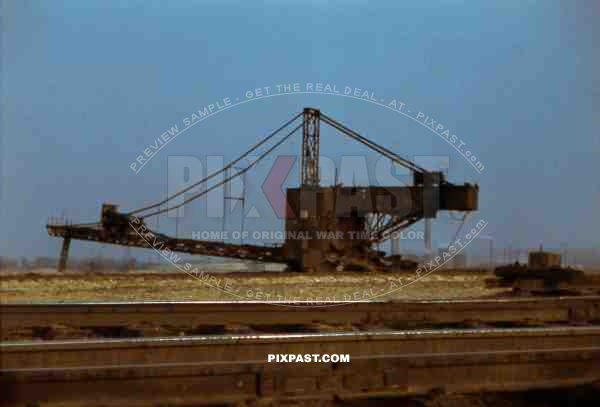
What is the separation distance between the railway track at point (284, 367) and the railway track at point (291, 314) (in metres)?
1.39

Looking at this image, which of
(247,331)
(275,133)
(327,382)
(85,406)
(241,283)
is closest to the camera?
(85,406)

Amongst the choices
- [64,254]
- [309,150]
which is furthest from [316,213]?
[64,254]

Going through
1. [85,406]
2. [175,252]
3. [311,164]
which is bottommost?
[85,406]

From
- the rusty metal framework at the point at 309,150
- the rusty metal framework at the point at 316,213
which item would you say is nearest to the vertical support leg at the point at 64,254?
the rusty metal framework at the point at 316,213

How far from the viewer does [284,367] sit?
14.4 ft

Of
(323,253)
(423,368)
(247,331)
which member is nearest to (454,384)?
(423,368)

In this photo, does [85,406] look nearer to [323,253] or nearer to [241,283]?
[241,283]

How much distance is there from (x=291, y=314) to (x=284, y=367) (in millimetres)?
2658

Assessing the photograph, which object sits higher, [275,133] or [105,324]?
[275,133]

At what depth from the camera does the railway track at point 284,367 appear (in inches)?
163

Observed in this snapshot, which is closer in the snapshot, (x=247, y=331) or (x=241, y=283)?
(x=247, y=331)

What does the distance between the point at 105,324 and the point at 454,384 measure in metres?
3.92

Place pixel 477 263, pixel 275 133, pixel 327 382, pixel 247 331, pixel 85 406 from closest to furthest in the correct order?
pixel 85 406 → pixel 327 382 → pixel 247 331 → pixel 275 133 → pixel 477 263

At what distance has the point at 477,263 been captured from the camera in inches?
596
